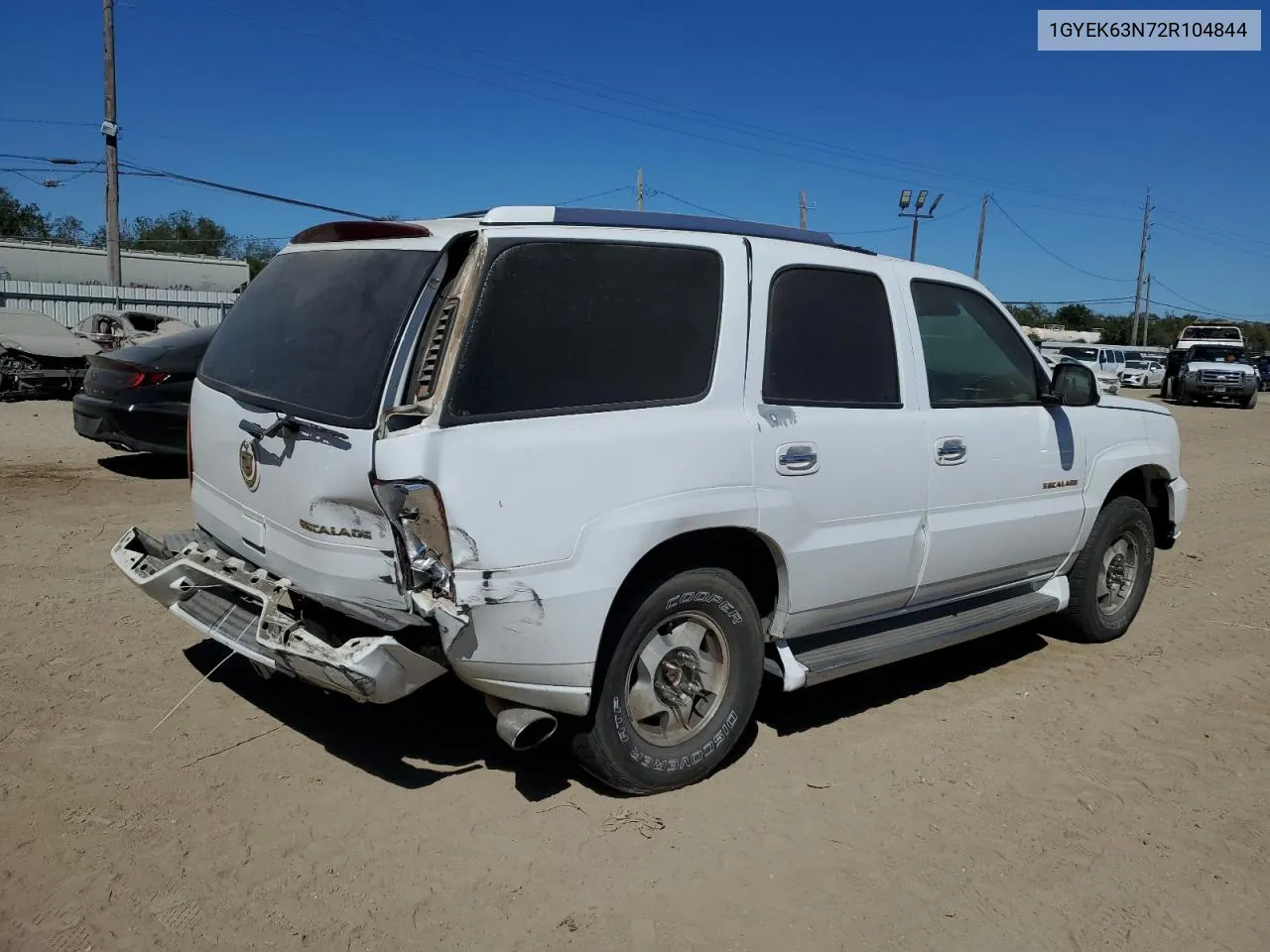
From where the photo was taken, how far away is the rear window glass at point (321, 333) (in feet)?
10.8

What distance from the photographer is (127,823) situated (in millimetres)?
3400

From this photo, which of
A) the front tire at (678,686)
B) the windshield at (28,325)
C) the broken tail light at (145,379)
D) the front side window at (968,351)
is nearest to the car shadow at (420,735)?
the front tire at (678,686)

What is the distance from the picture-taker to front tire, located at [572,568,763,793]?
11.6 feet

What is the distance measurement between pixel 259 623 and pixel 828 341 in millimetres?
2447

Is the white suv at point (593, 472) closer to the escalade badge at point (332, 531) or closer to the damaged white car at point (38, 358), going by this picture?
the escalade badge at point (332, 531)

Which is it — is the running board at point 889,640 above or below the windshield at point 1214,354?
below

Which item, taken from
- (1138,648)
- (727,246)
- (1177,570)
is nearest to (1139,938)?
(727,246)

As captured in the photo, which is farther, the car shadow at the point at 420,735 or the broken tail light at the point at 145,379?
the broken tail light at the point at 145,379

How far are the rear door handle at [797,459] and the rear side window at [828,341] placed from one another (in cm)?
19

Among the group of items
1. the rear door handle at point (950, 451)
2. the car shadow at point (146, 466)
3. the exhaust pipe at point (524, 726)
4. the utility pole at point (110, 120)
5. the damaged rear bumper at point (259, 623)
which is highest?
the utility pole at point (110, 120)

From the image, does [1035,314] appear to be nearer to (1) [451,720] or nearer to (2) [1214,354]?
(2) [1214,354]

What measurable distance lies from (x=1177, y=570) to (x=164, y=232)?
2893 inches

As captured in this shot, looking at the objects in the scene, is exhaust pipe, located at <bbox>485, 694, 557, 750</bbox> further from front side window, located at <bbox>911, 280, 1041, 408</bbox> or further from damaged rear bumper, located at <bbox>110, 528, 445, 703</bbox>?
front side window, located at <bbox>911, 280, 1041, 408</bbox>

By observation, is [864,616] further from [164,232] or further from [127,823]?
[164,232]
